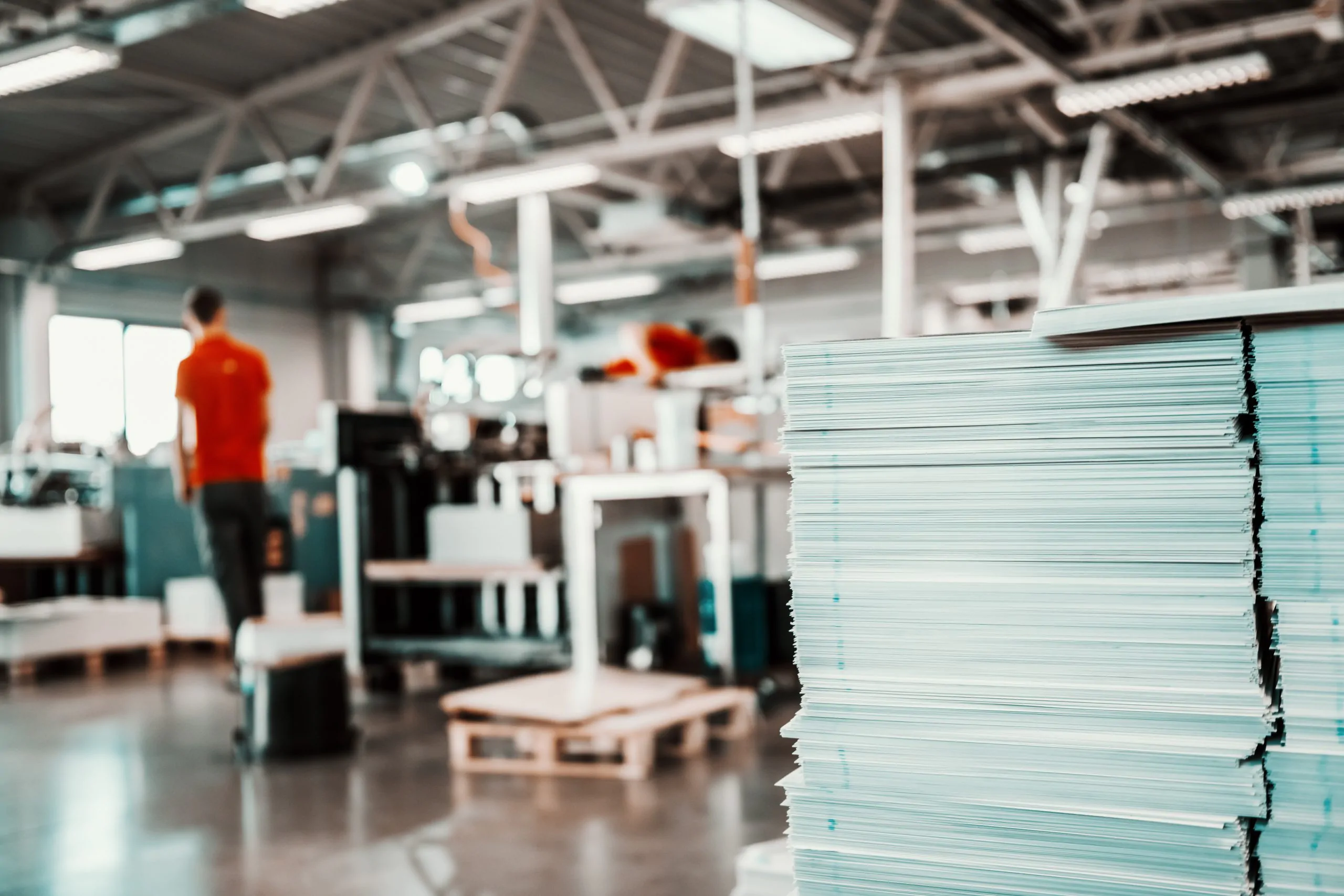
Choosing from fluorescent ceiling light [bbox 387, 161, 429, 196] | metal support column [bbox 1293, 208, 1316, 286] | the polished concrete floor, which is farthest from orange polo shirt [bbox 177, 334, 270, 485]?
metal support column [bbox 1293, 208, 1316, 286]

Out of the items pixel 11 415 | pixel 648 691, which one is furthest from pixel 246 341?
pixel 648 691

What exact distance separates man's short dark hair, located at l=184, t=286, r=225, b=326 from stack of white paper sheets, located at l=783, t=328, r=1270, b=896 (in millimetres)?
4638

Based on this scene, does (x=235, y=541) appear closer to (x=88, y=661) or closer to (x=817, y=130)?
(x=88, y=661)

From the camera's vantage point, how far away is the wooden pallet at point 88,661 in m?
7.57

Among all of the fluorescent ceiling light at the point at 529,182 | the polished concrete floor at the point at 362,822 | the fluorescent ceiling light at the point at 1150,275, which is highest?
the fluorescent ceiling light at the point at 529,182

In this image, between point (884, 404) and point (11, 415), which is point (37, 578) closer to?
point (11, 415)

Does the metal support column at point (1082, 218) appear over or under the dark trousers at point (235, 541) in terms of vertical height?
over

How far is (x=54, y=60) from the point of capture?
23.2 feet

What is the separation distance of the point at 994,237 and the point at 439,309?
27.1 feet

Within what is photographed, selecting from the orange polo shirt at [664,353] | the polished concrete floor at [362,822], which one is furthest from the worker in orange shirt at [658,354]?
the polished concrete floor at [362,822]

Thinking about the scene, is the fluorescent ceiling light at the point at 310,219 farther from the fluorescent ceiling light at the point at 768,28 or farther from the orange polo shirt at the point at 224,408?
the orange polo shirt at the point at 224,408

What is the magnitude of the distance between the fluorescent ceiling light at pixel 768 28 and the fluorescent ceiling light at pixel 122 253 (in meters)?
7.53

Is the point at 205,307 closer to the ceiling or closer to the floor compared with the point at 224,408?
closer to the ceiling

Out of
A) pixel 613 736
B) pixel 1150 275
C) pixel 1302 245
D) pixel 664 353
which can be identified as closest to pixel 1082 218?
pixel 1302 245
